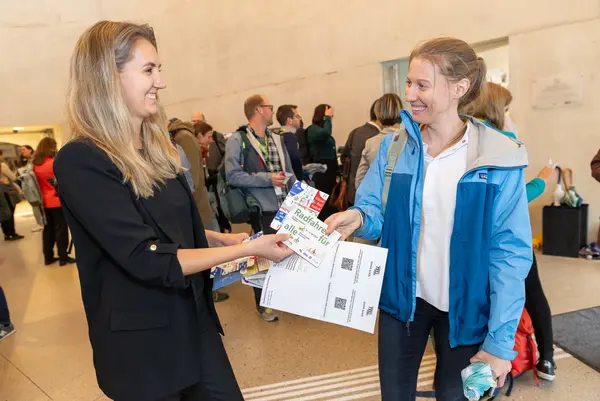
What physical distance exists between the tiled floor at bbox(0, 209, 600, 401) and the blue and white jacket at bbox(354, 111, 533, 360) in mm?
1347

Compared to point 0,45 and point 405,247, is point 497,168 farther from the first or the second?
point 0,45

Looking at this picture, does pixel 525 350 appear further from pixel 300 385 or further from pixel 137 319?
pixel 137 319

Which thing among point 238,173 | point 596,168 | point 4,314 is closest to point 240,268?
point 238,173

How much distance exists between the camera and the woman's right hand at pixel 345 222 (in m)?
1.52

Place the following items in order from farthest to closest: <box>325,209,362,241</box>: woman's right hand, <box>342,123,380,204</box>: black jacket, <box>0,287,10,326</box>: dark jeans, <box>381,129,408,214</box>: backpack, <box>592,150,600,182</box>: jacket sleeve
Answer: <box>342,123,380,204</box>: black jacket
<box>0,287,10,326</box>: dark jeans
<box>592,150,600,182</box>: jacket sleeve
<box>381,129,408,214</box>: backpack
<box>325,209,362,241</box>: woman's right hand

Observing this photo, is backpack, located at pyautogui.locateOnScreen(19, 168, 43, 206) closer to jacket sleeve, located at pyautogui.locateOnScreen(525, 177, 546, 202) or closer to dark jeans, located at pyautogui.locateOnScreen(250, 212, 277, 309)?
dark jeans, located at pyautogui.locateOnScreen(250, 212, 277, 309)

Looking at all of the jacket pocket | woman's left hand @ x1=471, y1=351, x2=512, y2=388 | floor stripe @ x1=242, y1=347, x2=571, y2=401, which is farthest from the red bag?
the jacket pocket

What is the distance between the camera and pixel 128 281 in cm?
135

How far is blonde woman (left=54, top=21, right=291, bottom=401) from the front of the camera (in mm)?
1261

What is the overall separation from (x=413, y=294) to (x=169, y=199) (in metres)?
0.87

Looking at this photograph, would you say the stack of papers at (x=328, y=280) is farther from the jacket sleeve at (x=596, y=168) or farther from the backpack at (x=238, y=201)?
the backpack at (x=238, y=201)

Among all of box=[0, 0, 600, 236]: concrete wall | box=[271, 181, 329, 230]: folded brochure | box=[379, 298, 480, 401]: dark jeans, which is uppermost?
box=[0, 0, 600, 236]: concrete wall

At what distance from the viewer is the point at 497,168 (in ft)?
4.70

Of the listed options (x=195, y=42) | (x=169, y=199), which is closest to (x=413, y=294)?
(x=169, y=199)
